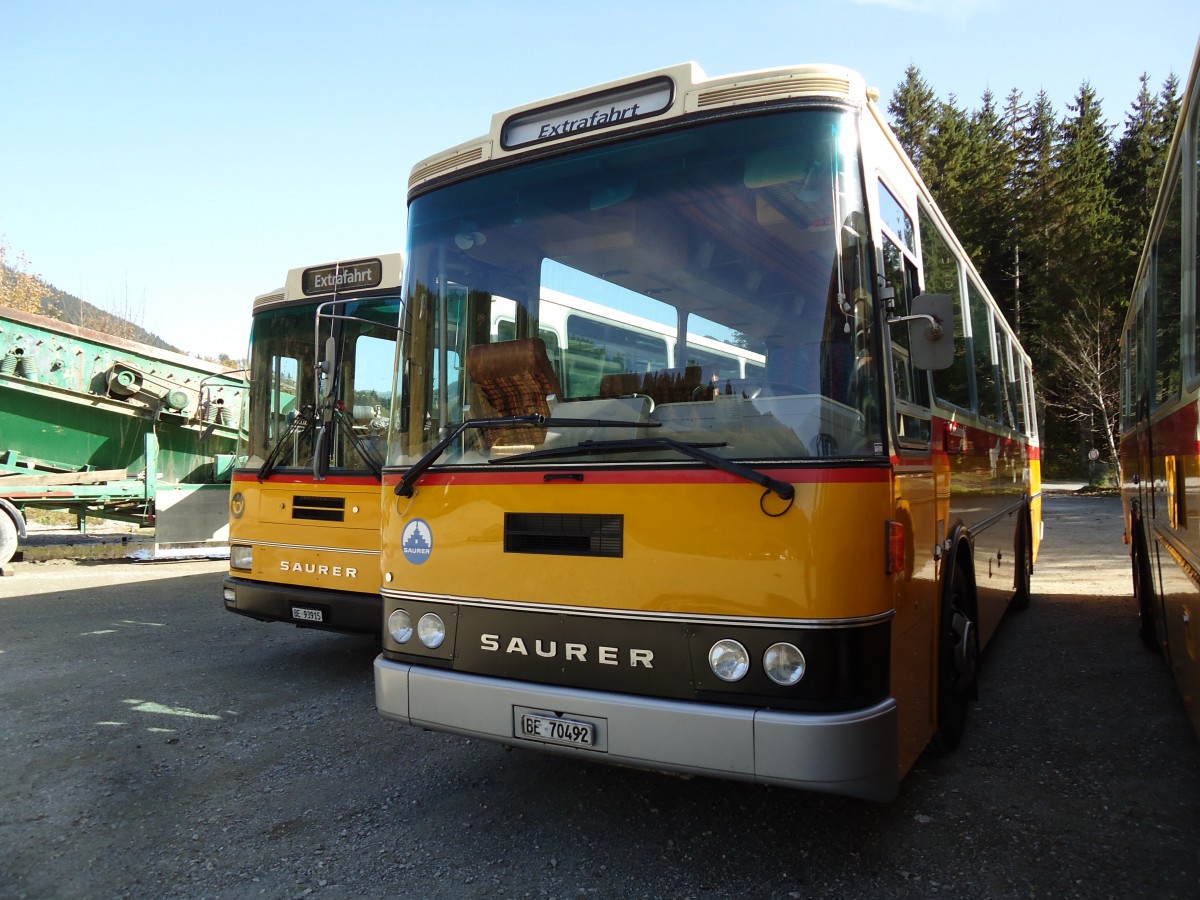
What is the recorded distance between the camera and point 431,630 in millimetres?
3645

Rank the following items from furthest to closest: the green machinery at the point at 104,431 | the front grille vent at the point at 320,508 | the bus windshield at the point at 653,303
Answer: the green machinery at the point at 104,431
the front grille vent at the point at 320,508
the bus windshield at the point at 653,303

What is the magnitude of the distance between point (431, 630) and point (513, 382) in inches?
44.6

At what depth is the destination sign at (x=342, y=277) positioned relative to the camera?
21.4 feet

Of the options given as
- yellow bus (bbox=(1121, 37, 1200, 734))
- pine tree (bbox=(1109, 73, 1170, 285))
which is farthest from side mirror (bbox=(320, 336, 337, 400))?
pine tree (bbox=(1109, 73, 1170, 285))

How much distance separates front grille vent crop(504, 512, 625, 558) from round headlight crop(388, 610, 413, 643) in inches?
25.8

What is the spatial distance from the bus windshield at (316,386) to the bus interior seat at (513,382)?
2.35m

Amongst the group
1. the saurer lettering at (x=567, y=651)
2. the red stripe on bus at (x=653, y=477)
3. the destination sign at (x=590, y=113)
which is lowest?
the saurer lettering at (x=567, y=651)

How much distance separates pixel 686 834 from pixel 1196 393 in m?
2.73

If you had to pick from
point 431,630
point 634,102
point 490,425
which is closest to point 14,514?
point 431,630

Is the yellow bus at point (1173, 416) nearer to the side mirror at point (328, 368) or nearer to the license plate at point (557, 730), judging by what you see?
the license plate at point (557, 730)

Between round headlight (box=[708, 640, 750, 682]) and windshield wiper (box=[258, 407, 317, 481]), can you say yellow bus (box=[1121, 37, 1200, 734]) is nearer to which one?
round headlight (box=[708, 640, 750, 682])

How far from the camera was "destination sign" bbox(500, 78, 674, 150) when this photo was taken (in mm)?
3371

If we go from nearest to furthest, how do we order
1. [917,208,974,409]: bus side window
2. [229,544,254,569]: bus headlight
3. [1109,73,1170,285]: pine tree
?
[917,208,974,409]: bus side window
[229,544,254,569]: bus headlight
[1109,73,1170,285]: pine tree

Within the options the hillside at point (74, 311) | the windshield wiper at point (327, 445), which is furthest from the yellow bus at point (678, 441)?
the hillside at point (74, 311)
